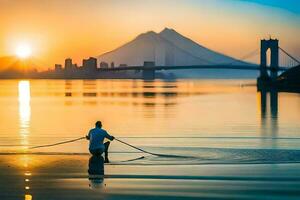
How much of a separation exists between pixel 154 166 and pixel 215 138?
11.1 m

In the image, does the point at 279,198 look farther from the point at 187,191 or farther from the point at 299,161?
the point at 299,161

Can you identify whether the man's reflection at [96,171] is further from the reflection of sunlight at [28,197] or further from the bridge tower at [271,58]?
the bridge tower at [271,58]

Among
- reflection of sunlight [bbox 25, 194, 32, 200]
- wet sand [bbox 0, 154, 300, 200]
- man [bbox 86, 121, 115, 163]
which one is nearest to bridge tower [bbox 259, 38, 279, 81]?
man [bbox 86, 121, 115, 163]

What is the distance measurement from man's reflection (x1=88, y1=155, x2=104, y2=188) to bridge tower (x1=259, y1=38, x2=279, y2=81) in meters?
98.8

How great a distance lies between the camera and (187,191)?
37.1 feet

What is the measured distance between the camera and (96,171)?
14102 millimetres

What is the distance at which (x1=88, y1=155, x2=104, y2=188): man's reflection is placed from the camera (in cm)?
1223

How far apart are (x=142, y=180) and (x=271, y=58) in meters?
115

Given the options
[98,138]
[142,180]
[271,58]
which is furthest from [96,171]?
[271,58]

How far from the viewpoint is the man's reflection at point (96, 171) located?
12.2 m

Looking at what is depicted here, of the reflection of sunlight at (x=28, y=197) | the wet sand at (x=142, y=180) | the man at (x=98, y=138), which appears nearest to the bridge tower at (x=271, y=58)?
the man at (x=98, y=138)

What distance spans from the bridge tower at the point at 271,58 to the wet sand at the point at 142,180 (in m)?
99.6

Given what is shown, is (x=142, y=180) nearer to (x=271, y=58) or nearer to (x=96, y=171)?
(x=96, y=171)

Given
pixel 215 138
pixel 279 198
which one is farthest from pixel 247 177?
pixel 215 138
